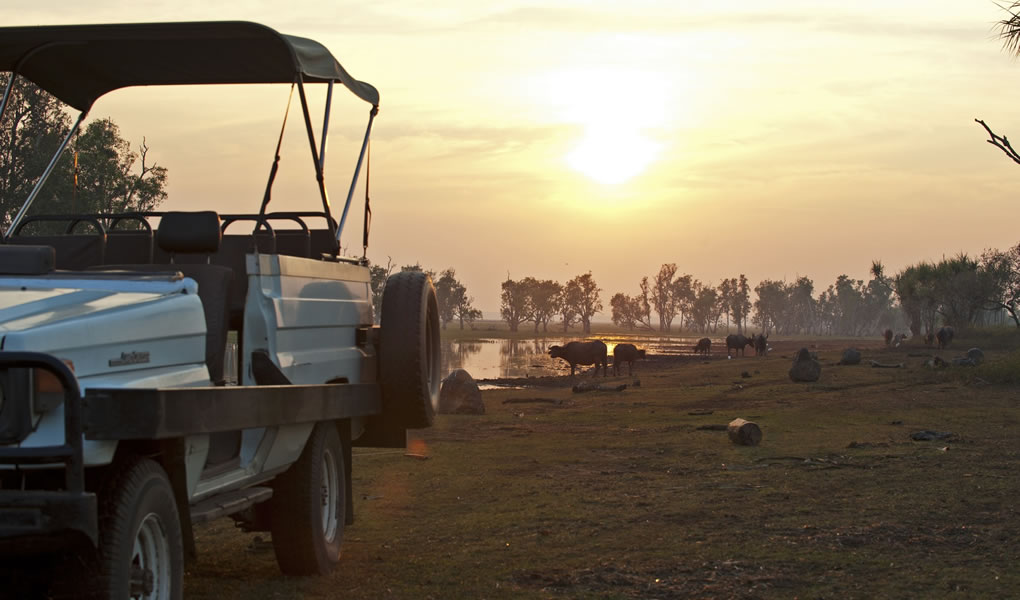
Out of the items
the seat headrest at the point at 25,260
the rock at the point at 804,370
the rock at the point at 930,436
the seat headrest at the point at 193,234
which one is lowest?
the rock at the point at 930,436

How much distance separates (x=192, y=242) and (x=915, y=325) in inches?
2648

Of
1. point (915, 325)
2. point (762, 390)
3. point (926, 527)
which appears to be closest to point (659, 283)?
point (915, 325)

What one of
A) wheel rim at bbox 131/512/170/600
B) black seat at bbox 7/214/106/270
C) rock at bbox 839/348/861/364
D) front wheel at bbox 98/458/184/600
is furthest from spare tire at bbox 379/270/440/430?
rock at bbox 839/348/861/364

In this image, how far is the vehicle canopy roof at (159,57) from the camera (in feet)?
24.5

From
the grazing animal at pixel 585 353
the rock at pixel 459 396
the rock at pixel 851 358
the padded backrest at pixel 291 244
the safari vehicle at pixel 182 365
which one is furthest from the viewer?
the grazing animal at pixel 585 353

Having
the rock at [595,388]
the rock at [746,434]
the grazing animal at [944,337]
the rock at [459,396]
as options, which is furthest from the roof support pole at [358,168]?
the grazing animal at [944,337]

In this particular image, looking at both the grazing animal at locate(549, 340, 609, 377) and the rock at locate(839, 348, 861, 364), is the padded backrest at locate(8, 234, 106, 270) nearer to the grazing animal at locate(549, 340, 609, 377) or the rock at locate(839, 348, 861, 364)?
the rock at locate(839, 348, 861, 364)

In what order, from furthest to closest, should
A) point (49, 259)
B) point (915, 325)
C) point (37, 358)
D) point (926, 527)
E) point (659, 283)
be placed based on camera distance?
point (659, 283)
point (915, 325)
point (926, 527)
point (49, 259)
point (37, 358)

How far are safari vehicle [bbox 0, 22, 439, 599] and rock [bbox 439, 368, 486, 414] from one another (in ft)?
44.6

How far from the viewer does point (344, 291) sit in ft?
26.5

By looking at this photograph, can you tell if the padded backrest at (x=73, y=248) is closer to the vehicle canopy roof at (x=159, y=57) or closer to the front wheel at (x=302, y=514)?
the vehicle canopy roof at (x=159, y=57)

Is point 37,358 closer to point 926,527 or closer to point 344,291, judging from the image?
point 344,291

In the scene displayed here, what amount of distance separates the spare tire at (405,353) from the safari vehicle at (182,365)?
0.05 feet

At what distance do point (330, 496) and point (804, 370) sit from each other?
951 inches
